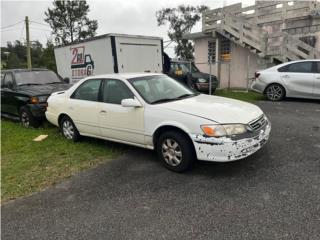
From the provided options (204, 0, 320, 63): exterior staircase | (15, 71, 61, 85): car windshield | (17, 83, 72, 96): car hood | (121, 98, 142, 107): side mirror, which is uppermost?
(204, 0, 320, 63): exterior staircase

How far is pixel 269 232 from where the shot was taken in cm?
305

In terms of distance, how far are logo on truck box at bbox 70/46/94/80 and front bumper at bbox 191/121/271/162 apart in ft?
26.0

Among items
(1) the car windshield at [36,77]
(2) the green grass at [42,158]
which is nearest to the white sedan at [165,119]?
(2) the green grass at [42,158]

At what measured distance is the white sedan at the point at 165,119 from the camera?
423 cm

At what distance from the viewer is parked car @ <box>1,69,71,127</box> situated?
8.06m

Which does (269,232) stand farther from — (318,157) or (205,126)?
(318,157)

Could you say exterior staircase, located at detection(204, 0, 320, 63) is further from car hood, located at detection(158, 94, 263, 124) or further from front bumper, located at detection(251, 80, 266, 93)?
car hood, located at detection(158, 94, 263, 124)

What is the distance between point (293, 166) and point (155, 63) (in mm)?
7553

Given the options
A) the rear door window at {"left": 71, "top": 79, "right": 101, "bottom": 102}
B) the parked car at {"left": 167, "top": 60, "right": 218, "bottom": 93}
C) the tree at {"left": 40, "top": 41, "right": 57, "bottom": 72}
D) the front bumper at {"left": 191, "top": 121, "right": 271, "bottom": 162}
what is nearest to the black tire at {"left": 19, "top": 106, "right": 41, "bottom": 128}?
the rear door window at {"left": 71, "top": 79, "right": 101, "bottom": 102}

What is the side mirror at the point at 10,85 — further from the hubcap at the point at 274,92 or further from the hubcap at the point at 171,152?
the hubcap at the point at 274,92

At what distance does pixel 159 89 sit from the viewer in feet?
17.9

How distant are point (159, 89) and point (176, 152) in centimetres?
136

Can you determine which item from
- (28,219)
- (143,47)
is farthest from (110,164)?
(143,47)

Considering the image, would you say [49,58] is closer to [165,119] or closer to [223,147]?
[165,119]
